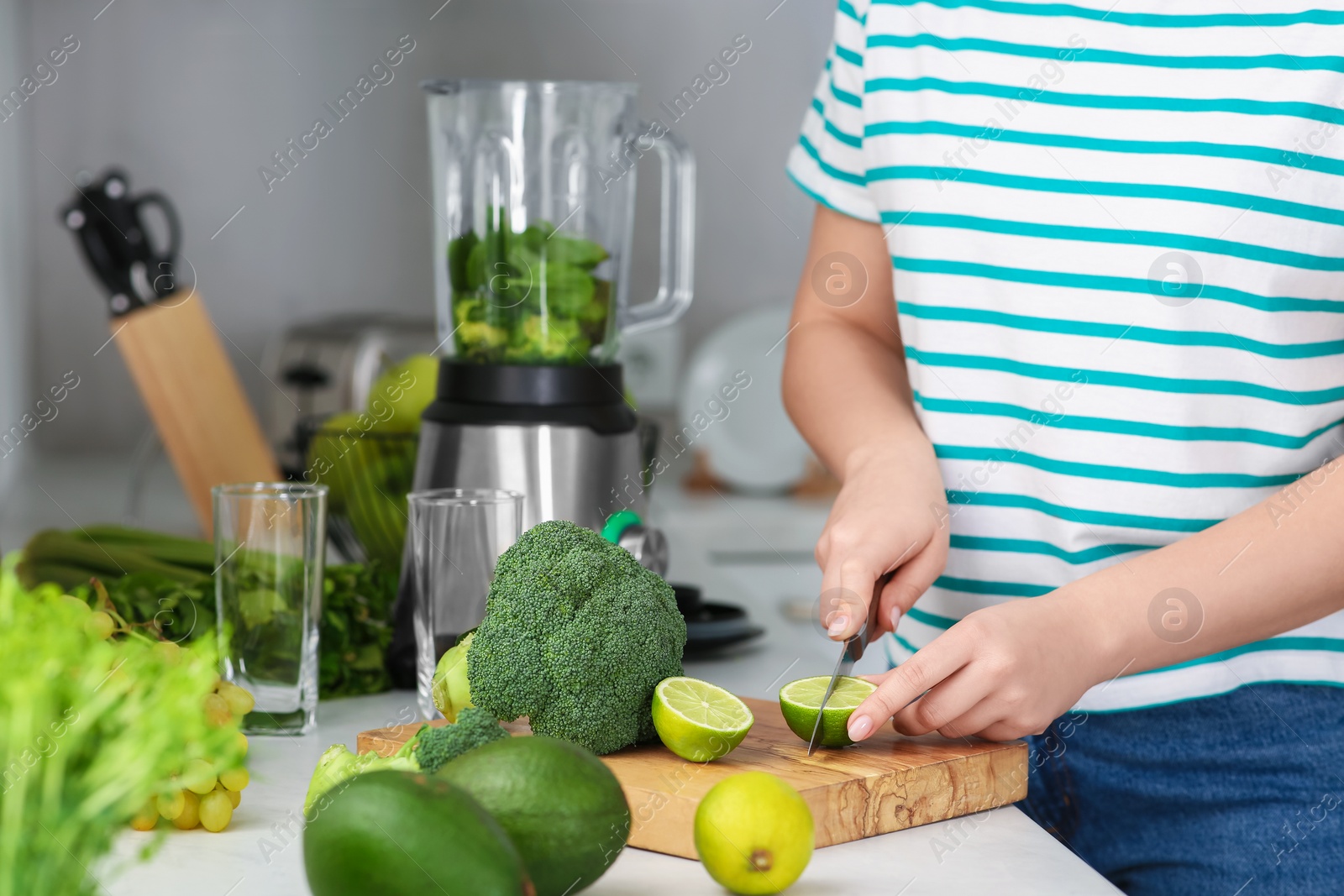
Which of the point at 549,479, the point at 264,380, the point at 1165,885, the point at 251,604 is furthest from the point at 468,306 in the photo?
the point at 264,380

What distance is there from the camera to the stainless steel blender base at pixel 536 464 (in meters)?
1.00

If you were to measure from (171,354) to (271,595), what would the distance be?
0.85 metres

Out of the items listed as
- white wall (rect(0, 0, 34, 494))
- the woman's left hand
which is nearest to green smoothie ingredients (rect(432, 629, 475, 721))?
the woman's left hand

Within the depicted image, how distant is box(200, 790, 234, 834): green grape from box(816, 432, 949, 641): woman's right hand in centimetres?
34

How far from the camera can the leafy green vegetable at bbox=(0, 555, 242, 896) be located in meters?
0.29

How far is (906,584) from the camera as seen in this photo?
2.54 feet

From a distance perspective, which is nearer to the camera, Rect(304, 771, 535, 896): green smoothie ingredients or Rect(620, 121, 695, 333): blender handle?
Rect(304, 771, 535, 896): green smoothie ingredients

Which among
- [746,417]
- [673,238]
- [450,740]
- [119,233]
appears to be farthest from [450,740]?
[746,417]

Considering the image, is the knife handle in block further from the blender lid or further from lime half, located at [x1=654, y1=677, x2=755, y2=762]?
lime half, located at [x1=654, y1=677, x2=755, y2=762]

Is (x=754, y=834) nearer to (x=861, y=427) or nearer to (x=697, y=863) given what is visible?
(x=697, y=863)

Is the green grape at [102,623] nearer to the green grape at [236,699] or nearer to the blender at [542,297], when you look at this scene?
the green grape at [236,699]

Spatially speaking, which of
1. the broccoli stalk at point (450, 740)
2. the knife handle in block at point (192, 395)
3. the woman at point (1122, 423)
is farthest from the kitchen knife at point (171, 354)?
the broccoli stalk at point (450, 740)

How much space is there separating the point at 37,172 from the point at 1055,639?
2109mm

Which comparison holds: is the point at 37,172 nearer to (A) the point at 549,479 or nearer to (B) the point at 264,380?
(B) the point at 264,380
